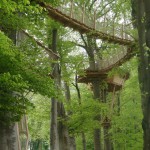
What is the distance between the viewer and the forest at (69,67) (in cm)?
562

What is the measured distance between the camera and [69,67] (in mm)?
14781

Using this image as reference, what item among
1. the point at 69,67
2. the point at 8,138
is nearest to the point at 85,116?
the point at 69,67

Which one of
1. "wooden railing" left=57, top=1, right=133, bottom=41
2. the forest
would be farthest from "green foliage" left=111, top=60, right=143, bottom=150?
"wooden railing" left=57, top=1, right=133, bottom=41

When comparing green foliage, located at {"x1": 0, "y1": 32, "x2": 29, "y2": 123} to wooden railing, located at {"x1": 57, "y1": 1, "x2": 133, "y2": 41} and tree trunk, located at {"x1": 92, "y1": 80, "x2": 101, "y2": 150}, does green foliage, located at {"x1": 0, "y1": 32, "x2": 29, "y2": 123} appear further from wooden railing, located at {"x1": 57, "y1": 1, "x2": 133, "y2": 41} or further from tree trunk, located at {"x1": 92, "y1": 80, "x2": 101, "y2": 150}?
tree trunk, located at {"x1": 92, "y1": 80, "x2": 101, "y2": 150}

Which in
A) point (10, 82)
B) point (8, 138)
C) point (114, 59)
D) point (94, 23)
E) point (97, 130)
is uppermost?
point (94, 23)

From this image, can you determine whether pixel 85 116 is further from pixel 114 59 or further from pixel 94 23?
pixel 94 23

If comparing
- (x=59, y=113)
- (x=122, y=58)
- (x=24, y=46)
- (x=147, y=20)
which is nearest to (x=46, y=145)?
(x=59, y=113)

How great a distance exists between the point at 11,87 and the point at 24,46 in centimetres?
295

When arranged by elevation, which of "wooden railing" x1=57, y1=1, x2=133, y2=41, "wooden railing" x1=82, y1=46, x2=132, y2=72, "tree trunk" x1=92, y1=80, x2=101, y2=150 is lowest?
"tree trunk" x1=92, y1=80, x2=101, y2=150

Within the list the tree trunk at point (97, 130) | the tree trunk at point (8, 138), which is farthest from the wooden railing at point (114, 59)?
the tree trunk at point (8, 138)

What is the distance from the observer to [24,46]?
27.6ft

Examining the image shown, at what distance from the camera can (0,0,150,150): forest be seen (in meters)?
5.62

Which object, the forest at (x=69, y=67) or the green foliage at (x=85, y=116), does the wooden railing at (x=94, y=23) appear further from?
the green foliage at (x=85, y=116)

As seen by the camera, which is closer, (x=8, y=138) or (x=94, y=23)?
(x=8, y=138)
